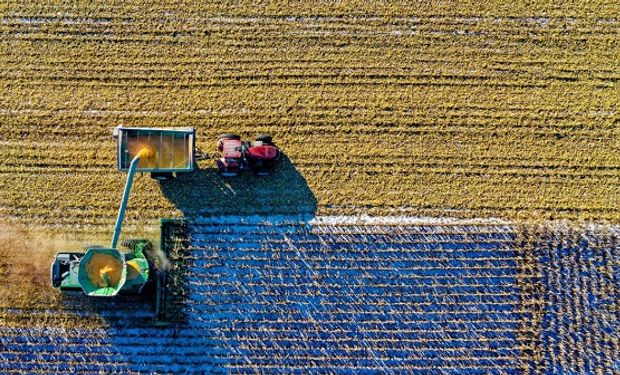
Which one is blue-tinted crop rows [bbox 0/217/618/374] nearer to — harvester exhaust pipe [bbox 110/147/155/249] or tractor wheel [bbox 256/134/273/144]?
harvester exhaust pipe [bbox 110/147/155/249]

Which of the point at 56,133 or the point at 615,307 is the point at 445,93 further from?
the point at 56,133

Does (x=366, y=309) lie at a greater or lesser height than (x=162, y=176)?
lesser

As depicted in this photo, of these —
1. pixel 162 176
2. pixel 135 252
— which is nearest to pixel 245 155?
pixel 162 176

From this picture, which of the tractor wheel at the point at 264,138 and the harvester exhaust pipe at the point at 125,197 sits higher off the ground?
the tractor wheel at the point at 264,138

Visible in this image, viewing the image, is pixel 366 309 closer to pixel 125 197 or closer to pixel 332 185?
pixel 332 185

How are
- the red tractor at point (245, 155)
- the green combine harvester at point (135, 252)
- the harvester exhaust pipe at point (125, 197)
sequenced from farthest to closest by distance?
1. the red tractor at point (245, 155)
2. the harvester exhaust pipe at point (125, 197)
3. the green combine harvester at point (135, 252)

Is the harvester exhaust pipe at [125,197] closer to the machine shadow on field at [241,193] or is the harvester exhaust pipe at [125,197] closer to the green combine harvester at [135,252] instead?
the green combine harvester at [135,252]

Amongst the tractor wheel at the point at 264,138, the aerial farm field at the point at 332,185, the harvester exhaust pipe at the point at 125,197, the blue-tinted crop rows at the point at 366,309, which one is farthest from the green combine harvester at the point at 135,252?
the tractor wheel at the point at 264,138
